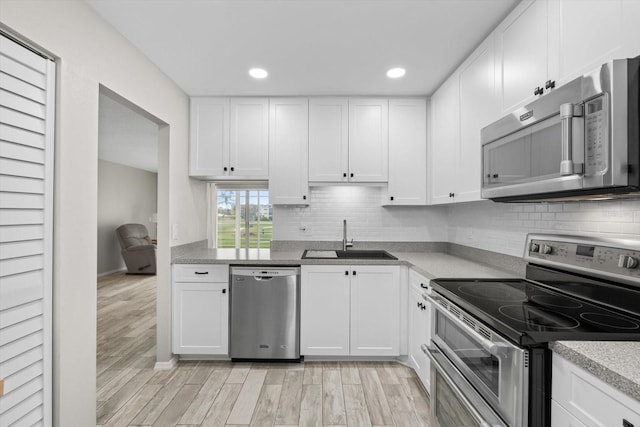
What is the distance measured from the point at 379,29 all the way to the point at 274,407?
259 cm

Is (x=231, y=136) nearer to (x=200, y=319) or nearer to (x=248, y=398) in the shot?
(x=200, y=319)

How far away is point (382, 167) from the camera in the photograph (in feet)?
10.6

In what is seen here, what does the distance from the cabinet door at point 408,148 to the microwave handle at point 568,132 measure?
6.52ft

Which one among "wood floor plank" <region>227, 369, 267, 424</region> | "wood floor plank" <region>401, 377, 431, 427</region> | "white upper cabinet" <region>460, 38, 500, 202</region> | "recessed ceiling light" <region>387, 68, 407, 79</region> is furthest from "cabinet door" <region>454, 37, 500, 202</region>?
"wood floor plank" <region>227, 369, 267, 424</region>

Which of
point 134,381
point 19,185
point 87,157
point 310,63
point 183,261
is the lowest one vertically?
point 134,381

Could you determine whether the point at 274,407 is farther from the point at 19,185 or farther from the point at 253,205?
the point at 253,205

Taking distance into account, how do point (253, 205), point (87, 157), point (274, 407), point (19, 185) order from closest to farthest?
point (19, 185), point (87, 157), point (274, 407), point (253, 205)

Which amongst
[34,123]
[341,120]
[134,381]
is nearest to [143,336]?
[134,381]

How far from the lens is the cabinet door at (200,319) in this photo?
112 inches

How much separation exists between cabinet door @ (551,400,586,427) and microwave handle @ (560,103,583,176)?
81 cm

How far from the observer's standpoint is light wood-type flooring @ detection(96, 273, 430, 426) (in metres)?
2.10

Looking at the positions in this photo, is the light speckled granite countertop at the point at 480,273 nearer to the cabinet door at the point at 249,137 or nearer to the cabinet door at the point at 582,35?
the cabinet door at the point at 249,137

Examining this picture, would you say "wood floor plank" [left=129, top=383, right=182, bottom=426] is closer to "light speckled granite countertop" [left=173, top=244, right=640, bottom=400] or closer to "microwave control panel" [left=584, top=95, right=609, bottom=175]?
"light speckled granite countertop" [left=173, top=244, right=640, bottom=400]

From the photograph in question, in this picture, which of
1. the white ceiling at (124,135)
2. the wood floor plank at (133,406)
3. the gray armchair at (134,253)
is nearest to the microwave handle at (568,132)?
the wood floor plank at (133,406)
